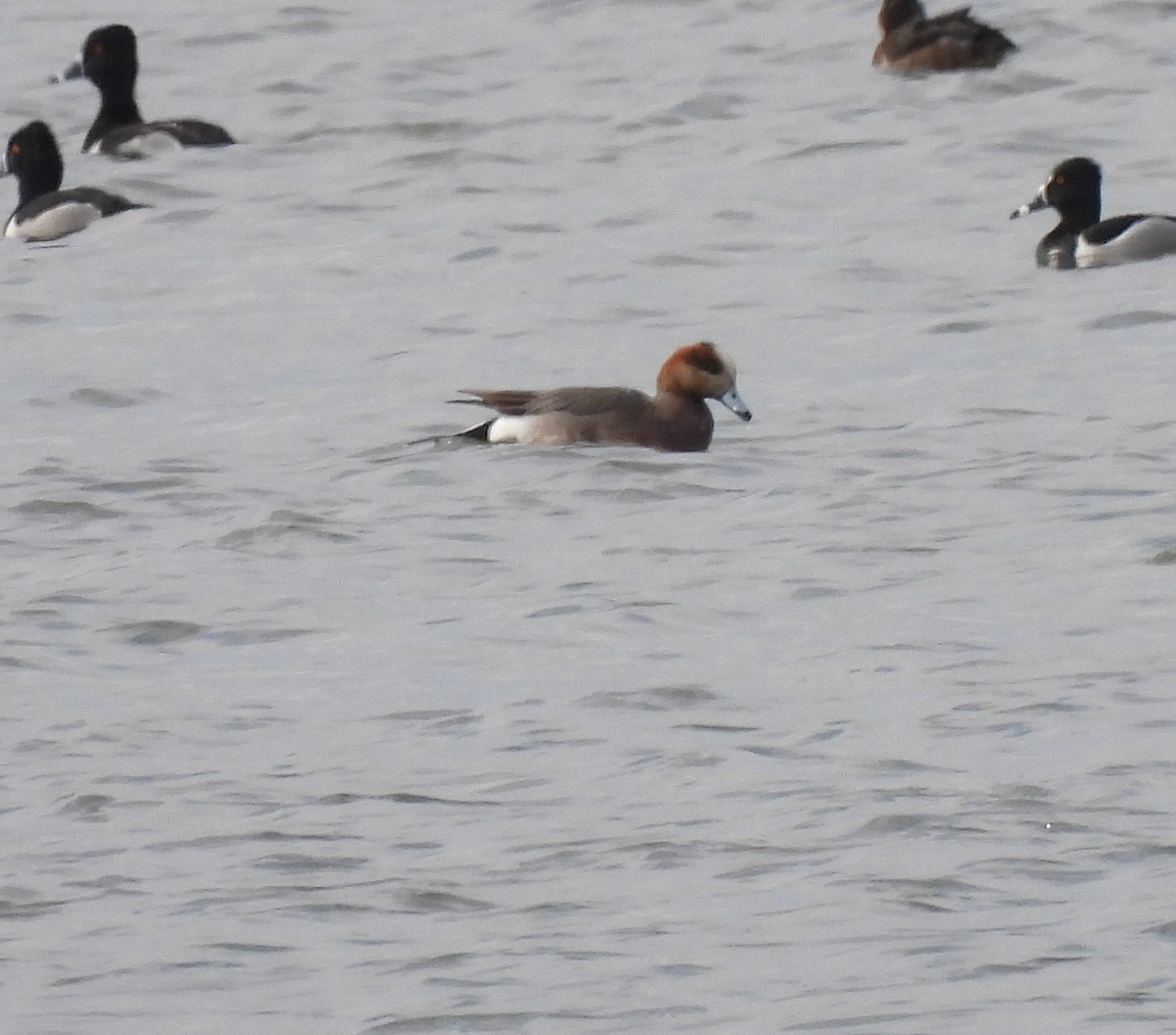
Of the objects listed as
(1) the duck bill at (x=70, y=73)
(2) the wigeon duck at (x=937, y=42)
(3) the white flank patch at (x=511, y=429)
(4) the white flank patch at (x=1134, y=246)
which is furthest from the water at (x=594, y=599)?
(1) the duck bill at (x=70, y=73)

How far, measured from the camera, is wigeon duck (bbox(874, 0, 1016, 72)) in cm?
1989

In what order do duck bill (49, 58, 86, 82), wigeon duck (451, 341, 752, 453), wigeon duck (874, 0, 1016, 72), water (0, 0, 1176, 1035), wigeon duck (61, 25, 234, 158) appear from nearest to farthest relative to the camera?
water (0, 0, 1176, 1035) < wigeon duck (451, 341, 752, 453) < wigeon duck (61, 25, 234, 158) < wigeon duck (874, 0, 1016, 72) < duck bill (49, 58, 86, 82)

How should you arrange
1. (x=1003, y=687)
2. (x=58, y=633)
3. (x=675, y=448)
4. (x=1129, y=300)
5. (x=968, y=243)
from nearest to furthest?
(x=1003, y=687)
(x=58, y=633)
(x=675, y=448)
(x=1129, y=300)
(x=968, y=243)

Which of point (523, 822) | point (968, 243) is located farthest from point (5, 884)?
point (968, 243)

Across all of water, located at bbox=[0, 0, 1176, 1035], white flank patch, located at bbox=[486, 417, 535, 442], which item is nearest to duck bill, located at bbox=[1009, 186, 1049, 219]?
water, located at bbox=[0, 0, 1176, 1035]

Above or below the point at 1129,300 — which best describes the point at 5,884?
above

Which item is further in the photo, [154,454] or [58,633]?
[154,454]

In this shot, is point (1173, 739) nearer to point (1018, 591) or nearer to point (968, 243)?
point (1018, 591)

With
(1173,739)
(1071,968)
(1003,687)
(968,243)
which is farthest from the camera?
(968,243)

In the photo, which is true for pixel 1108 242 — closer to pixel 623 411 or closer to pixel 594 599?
pixel 623 411

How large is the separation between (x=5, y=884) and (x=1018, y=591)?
129 inches

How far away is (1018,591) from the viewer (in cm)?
888

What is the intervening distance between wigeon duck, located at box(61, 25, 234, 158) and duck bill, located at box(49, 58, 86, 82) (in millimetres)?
24

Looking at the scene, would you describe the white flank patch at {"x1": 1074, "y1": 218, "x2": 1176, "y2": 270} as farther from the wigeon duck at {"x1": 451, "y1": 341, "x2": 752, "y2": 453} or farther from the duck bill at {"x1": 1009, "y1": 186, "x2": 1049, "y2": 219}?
the wigeon duck at {"x1": 451, "y1": 341, "x2": 752, "y2": 453}
